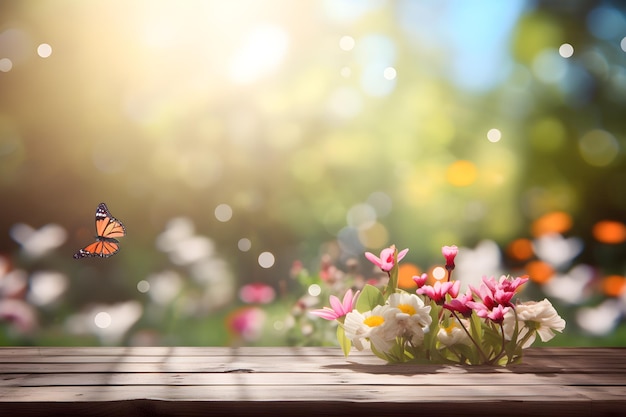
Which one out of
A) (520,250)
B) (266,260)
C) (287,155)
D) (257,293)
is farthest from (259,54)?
(520,250)

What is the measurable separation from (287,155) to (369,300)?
1316mm

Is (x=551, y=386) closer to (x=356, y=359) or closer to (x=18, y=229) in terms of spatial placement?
(x=356, y=359)

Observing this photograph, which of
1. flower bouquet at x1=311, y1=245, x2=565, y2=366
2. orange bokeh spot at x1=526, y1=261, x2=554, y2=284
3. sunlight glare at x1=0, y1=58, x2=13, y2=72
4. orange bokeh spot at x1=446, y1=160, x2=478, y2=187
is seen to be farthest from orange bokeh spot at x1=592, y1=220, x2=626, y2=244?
sunlight glare at x1=0, y1=58, x2=13, y2=72

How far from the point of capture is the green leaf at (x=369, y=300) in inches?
59.4

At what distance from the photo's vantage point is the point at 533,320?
1.43 meters

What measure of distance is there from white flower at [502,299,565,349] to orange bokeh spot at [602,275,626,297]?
1.44 m

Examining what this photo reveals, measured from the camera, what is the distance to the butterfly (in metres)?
2.27

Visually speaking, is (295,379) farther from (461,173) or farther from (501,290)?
(461,173)

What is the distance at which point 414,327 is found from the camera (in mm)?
1401

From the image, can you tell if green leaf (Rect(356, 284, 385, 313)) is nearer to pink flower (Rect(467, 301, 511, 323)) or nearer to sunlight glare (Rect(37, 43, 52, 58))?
pink flower (Rect(467, 301, 511, 323))

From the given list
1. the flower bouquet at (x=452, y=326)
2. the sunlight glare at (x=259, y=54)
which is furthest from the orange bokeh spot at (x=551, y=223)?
the flower bouquet at (x=452, y=326)

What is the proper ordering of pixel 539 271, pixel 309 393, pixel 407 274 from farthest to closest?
pixel 539 271 → pixel 407 274 → pixel 309 393

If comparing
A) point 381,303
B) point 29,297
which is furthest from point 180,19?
point 381,303

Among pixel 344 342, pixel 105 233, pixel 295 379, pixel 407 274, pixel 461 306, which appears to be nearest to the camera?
pixel 295 379
